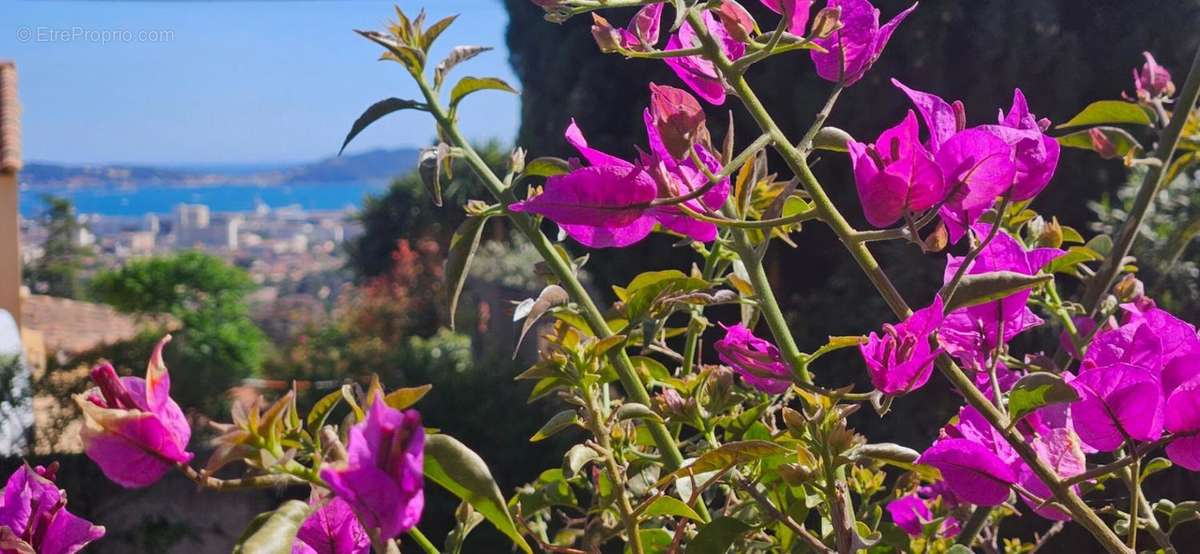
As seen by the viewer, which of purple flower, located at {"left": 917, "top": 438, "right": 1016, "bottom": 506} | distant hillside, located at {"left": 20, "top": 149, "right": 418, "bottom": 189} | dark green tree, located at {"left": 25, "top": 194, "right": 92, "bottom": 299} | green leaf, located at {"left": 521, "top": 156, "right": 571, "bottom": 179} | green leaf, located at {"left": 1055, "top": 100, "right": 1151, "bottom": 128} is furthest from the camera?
distant hillside, located at {"left": 20, "top": 149, "right": 418, "bottom": 189}

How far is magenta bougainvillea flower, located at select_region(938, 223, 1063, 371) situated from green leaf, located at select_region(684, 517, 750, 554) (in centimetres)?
9

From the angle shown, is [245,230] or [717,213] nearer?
[717,213]

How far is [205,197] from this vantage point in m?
18.0

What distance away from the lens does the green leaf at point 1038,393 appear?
10.8 inches

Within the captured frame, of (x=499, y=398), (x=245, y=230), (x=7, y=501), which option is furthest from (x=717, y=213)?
(x=245, y=230)

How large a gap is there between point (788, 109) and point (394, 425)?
3.36m

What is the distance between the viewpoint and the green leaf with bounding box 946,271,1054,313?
27cm

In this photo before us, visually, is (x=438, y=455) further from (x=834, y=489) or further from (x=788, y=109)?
(x=788, y=109)

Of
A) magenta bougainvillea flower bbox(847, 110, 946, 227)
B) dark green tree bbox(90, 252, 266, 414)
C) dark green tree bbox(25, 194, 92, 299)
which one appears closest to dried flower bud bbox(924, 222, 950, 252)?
magenta bougainvillea flower bbox(847, 110, 946, 227)

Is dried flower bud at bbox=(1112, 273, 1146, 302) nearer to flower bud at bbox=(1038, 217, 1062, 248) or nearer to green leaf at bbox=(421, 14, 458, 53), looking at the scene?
flower bud at bbox=(1038, 217, 1062, 248)

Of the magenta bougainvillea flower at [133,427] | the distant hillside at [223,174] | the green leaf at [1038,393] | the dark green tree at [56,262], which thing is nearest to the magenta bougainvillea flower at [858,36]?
the green leaf at [1038,393]

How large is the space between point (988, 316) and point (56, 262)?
465 inches

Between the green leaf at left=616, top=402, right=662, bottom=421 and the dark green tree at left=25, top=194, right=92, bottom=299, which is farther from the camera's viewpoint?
the dark green tree at left=25, top=194, right=92, bottom=299

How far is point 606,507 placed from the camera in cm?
41
